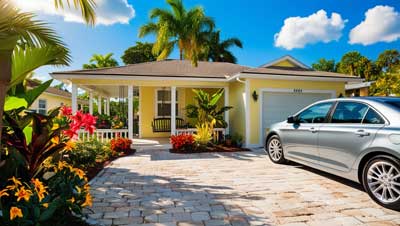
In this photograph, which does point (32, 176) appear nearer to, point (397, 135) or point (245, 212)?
point (245, 212)

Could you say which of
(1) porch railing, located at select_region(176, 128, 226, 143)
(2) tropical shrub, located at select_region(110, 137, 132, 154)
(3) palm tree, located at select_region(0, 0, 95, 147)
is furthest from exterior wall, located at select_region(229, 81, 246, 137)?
(3) palm tree, located at select_region(0, 0, 95, 147)

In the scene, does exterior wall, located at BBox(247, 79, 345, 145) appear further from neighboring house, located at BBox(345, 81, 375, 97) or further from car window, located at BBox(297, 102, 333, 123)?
neighboring house, located at BBox(345, 81, 375, 97)

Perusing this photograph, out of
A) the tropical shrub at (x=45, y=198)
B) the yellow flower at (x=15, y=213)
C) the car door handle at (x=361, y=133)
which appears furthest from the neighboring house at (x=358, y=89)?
the yellow flower at (x=15, y=213)

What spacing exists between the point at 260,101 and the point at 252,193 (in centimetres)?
581

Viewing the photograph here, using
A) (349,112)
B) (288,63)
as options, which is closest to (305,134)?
(349,112)

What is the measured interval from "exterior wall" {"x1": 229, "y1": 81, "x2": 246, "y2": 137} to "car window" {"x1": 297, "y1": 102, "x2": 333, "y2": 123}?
429 centimetres

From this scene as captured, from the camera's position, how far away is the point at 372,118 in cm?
379

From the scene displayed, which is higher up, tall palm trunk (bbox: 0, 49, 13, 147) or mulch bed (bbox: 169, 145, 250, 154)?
tall palm trunk (bbox: 0, 49, 13, 147)

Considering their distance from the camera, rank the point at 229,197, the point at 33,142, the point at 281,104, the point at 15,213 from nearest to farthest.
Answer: the point at 15,213 < the point at 33,142 < the point at 229,197 < the point at 281,104

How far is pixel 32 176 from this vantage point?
9.88 feet

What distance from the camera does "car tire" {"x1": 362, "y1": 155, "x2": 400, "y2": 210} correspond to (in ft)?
10.8

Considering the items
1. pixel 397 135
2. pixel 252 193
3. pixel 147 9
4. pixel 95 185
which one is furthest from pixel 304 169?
pixel 147 9

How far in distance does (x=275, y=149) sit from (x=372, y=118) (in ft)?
9.41

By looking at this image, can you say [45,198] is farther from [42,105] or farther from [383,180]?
[42,105]
